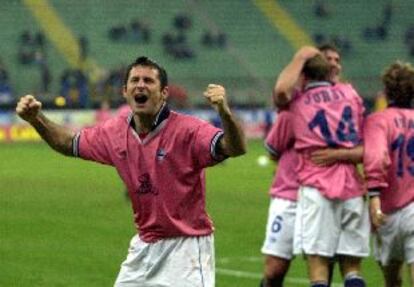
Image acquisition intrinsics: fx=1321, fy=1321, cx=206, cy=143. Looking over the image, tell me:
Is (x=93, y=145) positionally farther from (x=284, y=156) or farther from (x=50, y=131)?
(x=284, y=156)

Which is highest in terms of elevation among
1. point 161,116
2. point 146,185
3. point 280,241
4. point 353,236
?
point 161,116

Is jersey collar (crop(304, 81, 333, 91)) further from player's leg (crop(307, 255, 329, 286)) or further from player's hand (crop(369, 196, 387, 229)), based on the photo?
player's leg (crop(307, 255, 329, 286))

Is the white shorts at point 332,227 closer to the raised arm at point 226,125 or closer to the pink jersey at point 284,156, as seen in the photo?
the pink jersey at point 284,156

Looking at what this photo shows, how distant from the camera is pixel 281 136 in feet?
31.8

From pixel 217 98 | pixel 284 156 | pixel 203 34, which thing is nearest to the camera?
pixel 217 98

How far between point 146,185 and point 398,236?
221cm

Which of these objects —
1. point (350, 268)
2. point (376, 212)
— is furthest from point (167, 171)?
point (350, 268)

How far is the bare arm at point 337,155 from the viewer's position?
9.18 m

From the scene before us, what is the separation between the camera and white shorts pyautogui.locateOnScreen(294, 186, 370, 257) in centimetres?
920

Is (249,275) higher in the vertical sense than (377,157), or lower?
lower

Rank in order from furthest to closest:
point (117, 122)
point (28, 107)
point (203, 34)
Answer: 1. point (203, 34)
2. point (117, 122)
3. point (28, 107)

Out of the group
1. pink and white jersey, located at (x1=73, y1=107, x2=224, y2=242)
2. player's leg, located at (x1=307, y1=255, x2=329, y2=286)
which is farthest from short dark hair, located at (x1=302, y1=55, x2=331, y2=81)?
pink and white jersey, located at (x1=73, y1=107, x2=224, y2=242)

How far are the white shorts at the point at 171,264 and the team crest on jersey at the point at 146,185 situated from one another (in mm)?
301

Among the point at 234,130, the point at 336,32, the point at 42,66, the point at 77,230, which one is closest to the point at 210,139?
the point at 234,130
